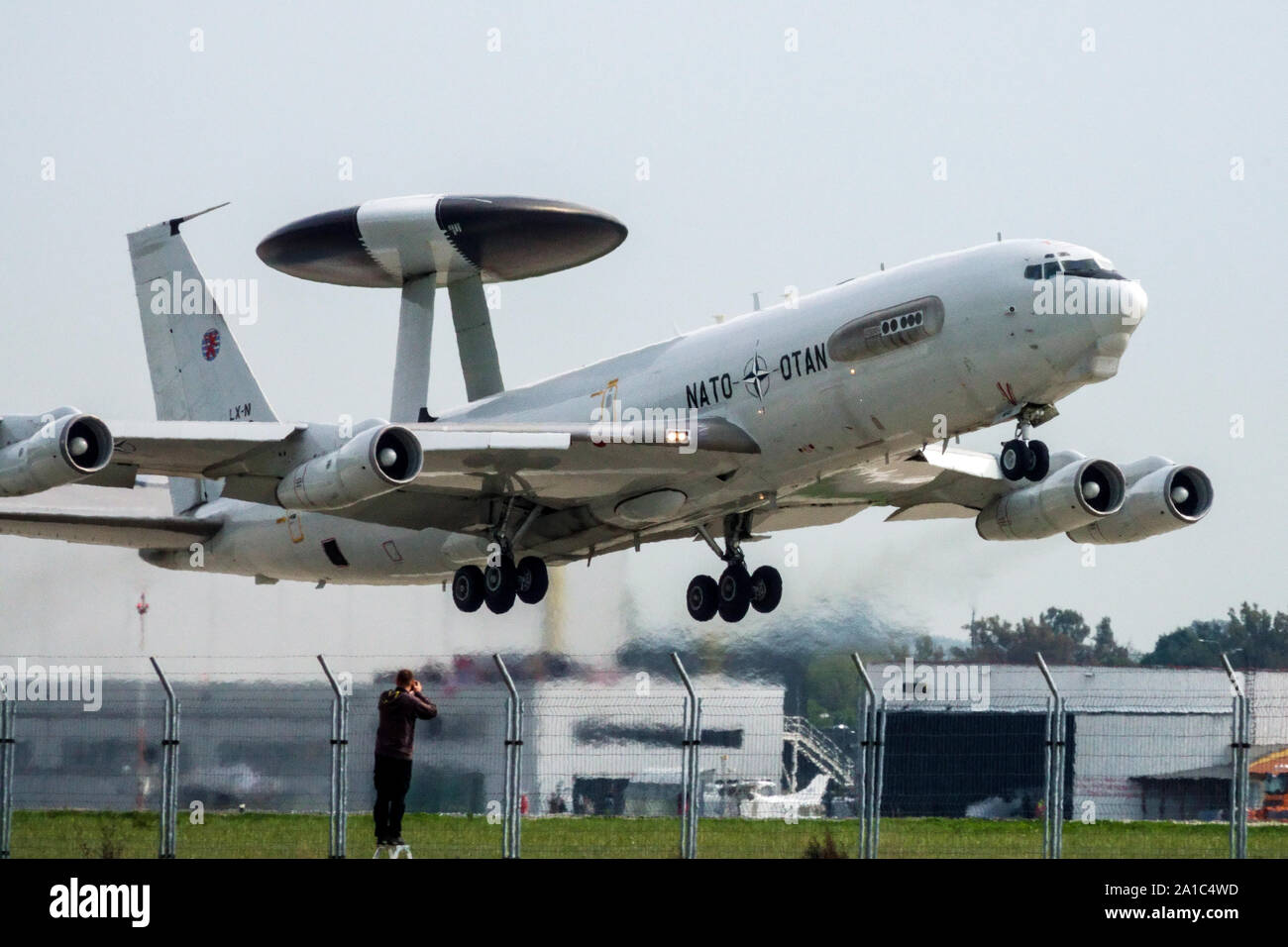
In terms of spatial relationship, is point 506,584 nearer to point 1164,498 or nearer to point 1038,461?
point 1038,461

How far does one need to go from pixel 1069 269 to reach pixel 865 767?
9100 millimetres

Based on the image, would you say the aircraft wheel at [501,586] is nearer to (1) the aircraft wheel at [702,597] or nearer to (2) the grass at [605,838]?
(1) the aircraft wheel at [702,597]

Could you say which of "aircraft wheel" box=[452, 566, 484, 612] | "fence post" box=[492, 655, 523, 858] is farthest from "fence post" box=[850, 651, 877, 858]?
"aircraft wheel" box=[452, 566, 484, 612]

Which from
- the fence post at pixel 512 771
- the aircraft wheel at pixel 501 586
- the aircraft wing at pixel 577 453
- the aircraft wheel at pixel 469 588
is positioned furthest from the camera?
the aircraft wheel at pixel 469 588

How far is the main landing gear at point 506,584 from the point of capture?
32.0m

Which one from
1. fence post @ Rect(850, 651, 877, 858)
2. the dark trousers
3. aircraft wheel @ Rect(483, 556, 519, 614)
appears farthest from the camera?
aircraft wheel @ Rect(483, 556, 519, 614)

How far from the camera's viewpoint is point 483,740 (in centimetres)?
2109

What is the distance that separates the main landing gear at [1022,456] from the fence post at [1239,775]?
692 centimetres

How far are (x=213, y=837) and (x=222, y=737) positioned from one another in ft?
6.14

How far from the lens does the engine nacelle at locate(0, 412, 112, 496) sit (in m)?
25.8

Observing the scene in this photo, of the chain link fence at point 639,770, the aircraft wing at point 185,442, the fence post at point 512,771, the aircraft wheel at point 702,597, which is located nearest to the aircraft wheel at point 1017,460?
the chain link fence at point 639,770

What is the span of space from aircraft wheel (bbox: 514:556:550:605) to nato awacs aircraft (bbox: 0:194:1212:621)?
1.4 inches

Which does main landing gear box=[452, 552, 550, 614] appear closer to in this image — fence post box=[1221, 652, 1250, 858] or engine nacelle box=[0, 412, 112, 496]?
engine nacelle box=[0, 412, 112, 496]
